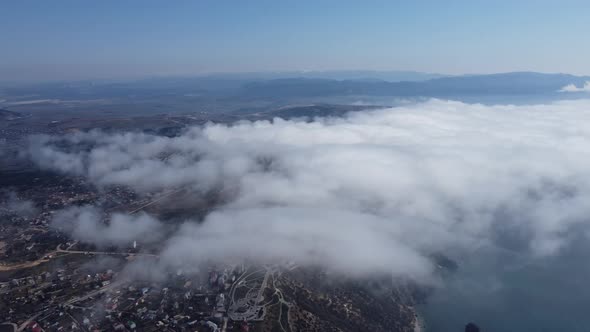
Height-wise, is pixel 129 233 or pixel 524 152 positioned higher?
pixel 524 152

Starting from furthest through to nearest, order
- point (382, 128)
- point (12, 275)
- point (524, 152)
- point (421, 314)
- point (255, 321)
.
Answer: point (382, 128), point (524, 152), point (12, 275), point (421, 314), point (255, 321)

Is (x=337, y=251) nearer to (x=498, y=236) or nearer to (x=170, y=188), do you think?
(x=498, y=236)

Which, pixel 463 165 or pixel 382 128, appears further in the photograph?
pixel 382 128

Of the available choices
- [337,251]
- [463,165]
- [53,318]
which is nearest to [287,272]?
[337,251]

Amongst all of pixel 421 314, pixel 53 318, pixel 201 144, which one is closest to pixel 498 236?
pixel 421 314

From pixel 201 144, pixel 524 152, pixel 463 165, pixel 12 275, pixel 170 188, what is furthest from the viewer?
pixel 201 144

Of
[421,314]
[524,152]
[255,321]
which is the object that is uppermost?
[524,152]
